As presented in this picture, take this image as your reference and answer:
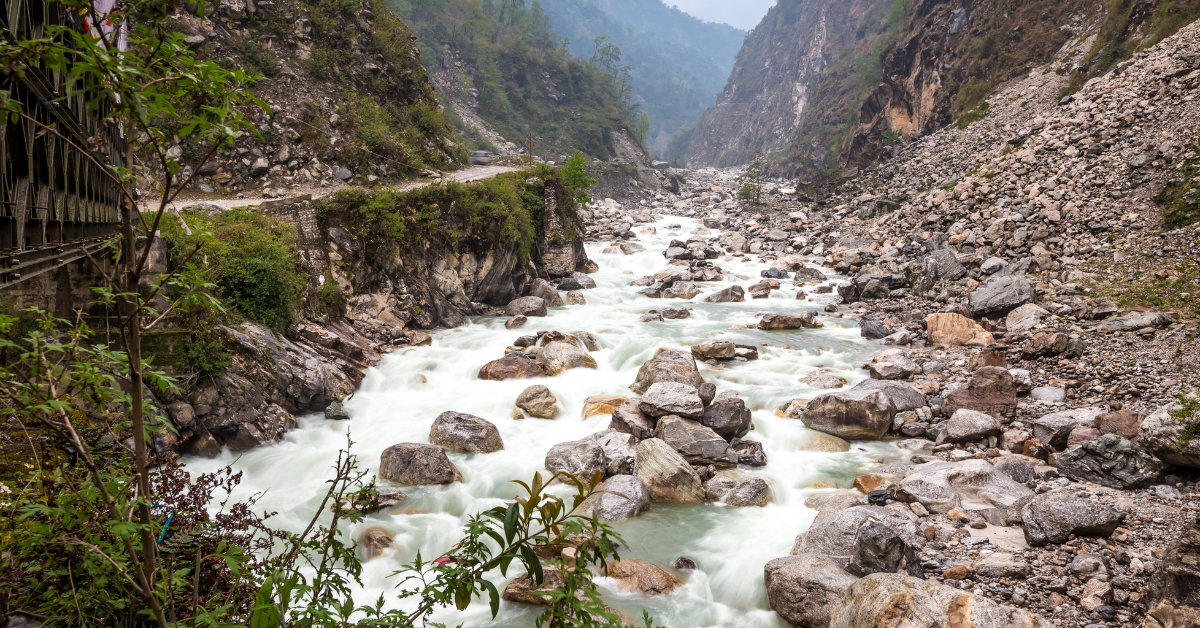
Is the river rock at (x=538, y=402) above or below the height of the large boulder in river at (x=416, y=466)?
above

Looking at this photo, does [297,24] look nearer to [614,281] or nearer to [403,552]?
[614,281]

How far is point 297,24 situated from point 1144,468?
28.8m

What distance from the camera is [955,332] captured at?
1512cm

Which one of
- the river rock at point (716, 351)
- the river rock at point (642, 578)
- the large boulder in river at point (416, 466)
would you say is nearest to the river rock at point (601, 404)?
the large boulder in river at point (416, 466)

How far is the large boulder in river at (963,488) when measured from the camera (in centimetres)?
772

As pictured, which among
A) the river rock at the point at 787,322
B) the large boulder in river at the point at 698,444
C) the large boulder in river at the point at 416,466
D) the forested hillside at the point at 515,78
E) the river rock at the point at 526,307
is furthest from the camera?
the forested hillside at the point at 515,78

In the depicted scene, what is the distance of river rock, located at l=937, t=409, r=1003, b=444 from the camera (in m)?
9.91

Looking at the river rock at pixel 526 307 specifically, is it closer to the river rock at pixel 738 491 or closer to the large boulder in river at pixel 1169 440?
the river rock at pixel 738 491

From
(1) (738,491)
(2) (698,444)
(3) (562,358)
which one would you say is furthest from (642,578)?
(3) (562,358)

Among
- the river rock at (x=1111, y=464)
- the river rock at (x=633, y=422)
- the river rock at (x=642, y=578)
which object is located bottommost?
the river rock at (x=642, y=578)

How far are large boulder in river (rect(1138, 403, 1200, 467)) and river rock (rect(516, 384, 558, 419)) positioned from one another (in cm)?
940

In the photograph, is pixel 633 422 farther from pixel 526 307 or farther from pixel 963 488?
pixel 526 307

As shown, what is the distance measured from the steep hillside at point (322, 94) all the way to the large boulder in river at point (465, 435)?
1239 cm

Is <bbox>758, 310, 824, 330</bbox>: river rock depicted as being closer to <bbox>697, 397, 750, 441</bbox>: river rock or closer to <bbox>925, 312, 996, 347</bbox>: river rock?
<bbox>925, 312, 996, 347</bbox>: river rock
